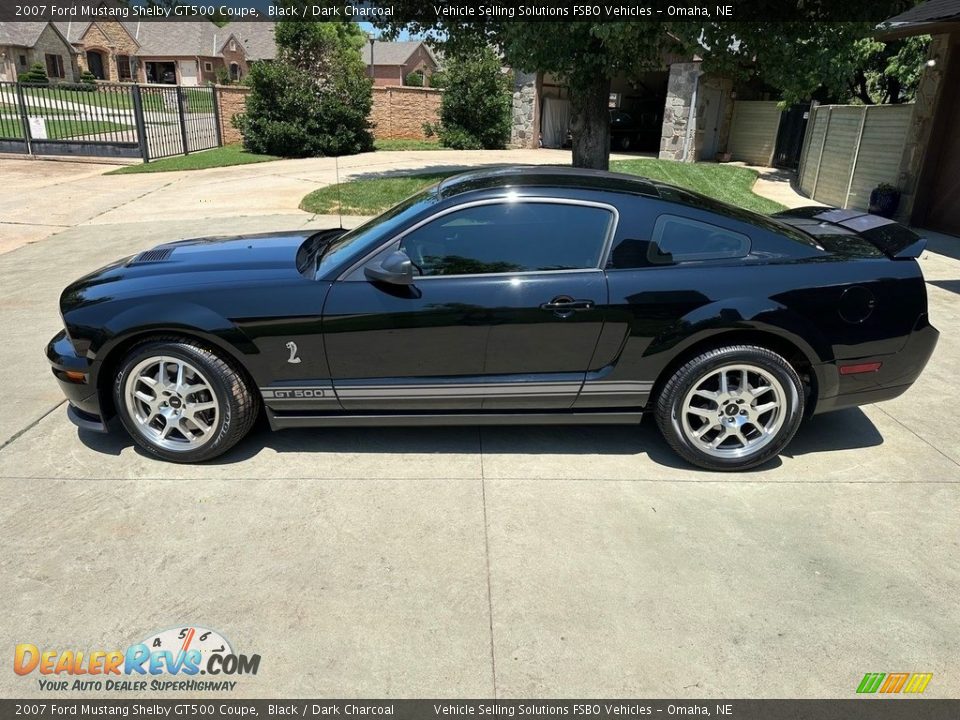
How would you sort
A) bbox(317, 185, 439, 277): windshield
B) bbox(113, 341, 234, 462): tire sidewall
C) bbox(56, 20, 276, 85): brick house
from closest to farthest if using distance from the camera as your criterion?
bbox(113, 341, 234, 462): tire sidewall < bbox(317, 185, 439, 277): windshield < bbox(56, 20, 276, 85): brick house

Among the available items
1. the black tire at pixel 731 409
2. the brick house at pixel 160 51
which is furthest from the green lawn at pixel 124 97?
the brick house at pixel 160 51

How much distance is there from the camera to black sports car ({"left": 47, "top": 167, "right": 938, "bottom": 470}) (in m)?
3.68

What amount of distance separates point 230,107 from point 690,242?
79.2ft

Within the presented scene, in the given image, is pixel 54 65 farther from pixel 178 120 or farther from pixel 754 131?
pixel 754 131

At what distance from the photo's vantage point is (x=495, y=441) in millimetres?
4242

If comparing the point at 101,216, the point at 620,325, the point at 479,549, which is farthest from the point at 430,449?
the point at 101,216

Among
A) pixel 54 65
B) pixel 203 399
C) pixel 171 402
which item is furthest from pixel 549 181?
pixel 54 65

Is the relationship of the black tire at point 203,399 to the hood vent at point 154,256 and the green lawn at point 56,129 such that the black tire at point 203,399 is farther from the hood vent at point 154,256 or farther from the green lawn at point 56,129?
the green lawn at point 56,129

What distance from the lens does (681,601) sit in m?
2.94

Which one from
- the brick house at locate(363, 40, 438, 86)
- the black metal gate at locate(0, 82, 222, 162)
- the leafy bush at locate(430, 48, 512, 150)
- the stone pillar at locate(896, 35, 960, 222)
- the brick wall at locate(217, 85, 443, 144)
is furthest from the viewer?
the brick house at locate(363, 40, 438, 86)

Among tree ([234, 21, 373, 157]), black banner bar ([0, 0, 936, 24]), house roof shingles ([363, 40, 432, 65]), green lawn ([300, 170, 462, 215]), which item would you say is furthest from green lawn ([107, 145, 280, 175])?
house roof shingles ([363, 40, 432, 65])

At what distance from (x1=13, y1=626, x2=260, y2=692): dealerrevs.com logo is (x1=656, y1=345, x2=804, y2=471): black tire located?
7.89 ft

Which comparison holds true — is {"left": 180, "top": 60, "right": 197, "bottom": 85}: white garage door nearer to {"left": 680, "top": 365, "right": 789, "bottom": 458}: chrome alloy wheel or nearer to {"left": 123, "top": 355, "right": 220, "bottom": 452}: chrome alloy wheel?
{"left": 123, "top": 355, "right": 220, "bottom": 452}: chrome alloy wheel

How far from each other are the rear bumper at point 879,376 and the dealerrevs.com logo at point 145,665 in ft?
10.4
